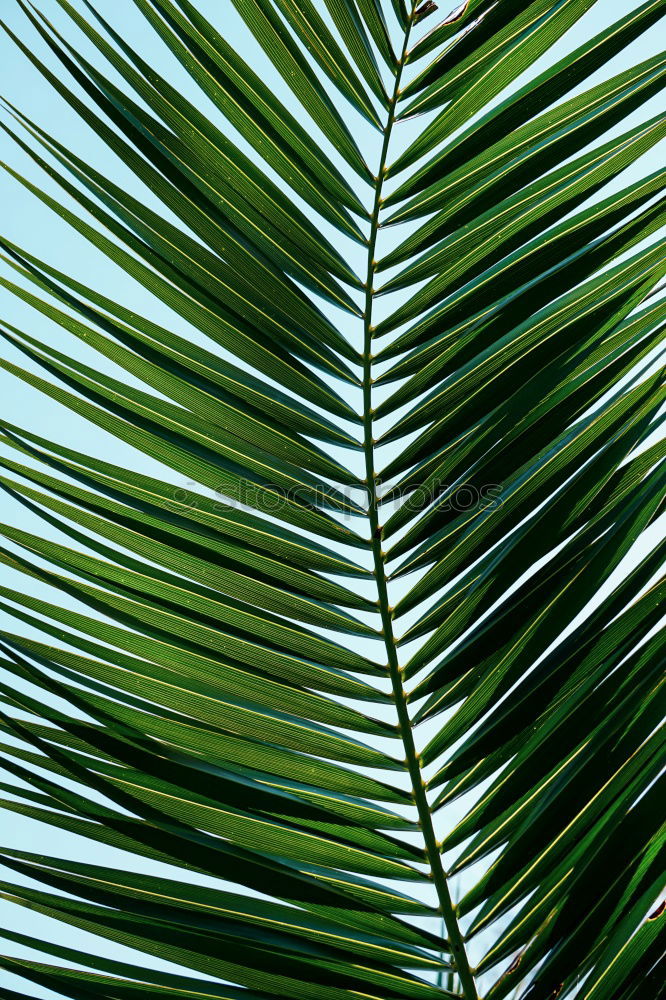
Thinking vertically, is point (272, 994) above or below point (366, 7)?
below

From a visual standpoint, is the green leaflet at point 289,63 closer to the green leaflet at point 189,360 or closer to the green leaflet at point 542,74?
the green leaflet at point 542,74

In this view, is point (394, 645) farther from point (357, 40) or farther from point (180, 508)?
point (357, 40)

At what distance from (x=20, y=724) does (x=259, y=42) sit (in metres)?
0.88

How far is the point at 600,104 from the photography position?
94 centimetres

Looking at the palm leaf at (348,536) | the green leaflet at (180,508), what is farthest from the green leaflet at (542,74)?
the green leaflet at (180,508)

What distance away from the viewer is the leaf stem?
0.76 metres

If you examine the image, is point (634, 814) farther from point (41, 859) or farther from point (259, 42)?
point (259, 42)

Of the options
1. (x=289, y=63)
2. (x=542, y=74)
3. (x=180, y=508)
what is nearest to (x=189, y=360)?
(x=180, y=508)

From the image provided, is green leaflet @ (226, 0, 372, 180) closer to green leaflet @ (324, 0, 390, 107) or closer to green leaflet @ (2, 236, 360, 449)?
green leaflet @ (324, 0, 390, 107)

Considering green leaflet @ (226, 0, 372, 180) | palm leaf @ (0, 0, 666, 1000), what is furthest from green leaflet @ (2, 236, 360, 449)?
green leaflet @ (226, 0, 372, 180)

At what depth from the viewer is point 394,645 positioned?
2.95ft

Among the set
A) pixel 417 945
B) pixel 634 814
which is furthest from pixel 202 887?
pixel 634 814

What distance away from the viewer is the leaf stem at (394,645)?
2.51 feet

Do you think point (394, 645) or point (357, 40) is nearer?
point (394, 645)
